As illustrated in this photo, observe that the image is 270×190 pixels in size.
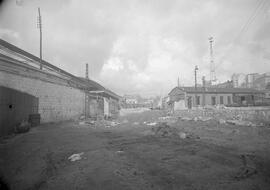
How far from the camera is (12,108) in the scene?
9867mm

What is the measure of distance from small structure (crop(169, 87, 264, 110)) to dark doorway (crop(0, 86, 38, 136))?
27.2 meters

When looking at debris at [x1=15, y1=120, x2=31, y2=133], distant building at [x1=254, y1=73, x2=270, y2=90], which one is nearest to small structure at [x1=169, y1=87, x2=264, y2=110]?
debris at [x1=15, y1=120, x2=31, y2=133]

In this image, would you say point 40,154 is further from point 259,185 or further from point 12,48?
point 12,48

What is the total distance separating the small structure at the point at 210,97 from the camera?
33.0 m

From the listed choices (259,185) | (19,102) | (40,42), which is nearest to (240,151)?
(259,185)

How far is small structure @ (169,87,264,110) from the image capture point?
33.0 metres

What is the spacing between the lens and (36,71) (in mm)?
12414

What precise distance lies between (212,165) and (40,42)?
88.9 feet

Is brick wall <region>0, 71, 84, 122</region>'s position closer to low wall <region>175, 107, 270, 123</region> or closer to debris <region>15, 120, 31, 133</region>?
debris <region>15, 120, 31, 133</region>

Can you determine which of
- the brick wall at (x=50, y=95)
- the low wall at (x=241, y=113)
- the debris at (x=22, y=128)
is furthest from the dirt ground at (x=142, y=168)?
the low wall at (x=241, y=113)

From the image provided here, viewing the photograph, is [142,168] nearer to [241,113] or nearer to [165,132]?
[165,132]

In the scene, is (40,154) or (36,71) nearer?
(40,154)

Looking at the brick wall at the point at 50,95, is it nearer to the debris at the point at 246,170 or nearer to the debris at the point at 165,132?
the debris at the point at 165,132

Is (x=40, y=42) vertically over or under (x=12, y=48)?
over
